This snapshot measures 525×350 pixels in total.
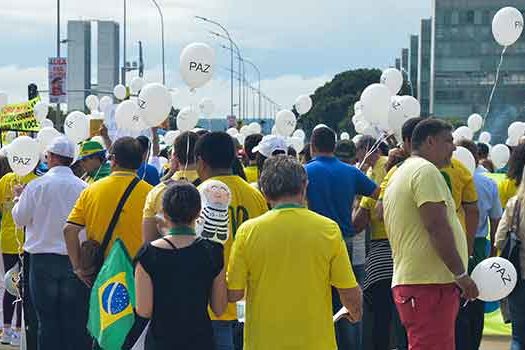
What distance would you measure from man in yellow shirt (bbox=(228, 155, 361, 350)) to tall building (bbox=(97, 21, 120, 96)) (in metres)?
54.1

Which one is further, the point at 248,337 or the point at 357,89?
the point at 357,89

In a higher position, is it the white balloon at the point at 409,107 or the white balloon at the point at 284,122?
the white balloon at the point at 409,107

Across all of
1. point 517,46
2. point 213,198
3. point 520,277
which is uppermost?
point 517,46

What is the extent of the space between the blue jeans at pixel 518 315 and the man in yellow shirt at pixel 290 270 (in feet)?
6.81

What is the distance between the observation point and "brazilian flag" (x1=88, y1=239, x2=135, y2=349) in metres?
6.03

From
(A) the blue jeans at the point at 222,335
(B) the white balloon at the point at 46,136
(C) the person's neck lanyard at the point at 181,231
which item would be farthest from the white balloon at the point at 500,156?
(C) the person's neck lanyard at the point at 181,231

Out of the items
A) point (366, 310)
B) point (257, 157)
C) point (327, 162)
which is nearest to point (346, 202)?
point (327, 162)

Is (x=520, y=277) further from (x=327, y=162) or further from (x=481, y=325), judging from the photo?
(x=327, y=162)

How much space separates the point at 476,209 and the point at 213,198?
2.62m

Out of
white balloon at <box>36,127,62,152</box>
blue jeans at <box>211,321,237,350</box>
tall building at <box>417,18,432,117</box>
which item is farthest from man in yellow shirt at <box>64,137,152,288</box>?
tall building at <box>417,18,432,117</box>

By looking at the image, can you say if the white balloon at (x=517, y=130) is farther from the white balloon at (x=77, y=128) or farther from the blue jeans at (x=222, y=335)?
the blue jeans at (x=222, y=335)

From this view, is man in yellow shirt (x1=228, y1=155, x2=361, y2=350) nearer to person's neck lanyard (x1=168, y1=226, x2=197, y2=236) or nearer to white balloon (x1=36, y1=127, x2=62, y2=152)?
person's neck lanyard (x1=168, y1=226, x2=197, y2=236)

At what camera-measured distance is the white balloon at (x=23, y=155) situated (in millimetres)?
9250

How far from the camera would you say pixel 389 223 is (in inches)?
264
